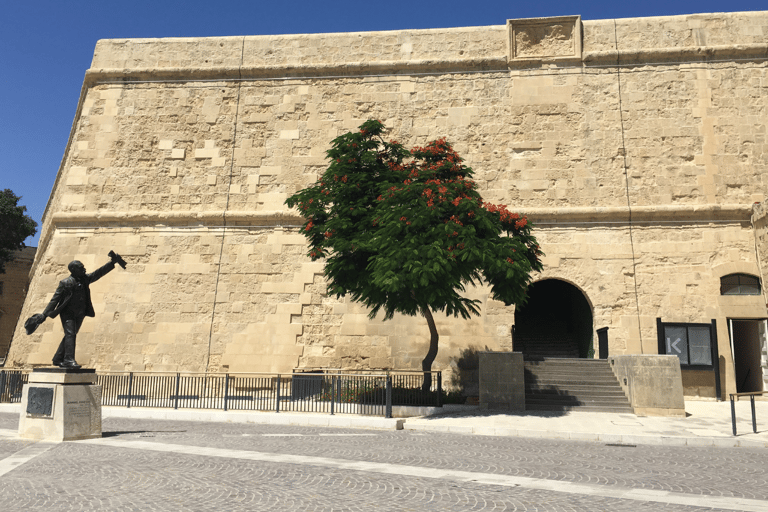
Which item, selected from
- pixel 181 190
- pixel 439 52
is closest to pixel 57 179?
pixel 181 190

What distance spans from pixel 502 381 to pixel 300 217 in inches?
351

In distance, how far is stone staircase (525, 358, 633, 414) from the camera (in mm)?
14125

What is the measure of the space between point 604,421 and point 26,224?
1517 inches

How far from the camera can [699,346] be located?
1554 cm

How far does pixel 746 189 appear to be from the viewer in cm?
1812

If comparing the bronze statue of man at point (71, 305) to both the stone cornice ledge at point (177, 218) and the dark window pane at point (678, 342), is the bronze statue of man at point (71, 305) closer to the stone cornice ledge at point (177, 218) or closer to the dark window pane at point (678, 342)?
the stone cornice ledge at point (177, 218)

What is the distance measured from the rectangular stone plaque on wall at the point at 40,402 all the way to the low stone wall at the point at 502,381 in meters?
9.26

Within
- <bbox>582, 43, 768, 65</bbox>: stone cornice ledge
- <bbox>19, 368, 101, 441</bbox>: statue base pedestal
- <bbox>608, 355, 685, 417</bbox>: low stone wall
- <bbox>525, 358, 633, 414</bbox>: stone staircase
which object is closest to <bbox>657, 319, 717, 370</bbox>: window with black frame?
<bbox>525, 358, 633, 414</bbox>: stone staircase

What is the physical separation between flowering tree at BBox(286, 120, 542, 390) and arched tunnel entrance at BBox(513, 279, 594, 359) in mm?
5334

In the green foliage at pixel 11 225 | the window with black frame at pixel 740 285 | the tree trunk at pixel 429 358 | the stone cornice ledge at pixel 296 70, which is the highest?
the stone cornice ledge at pixel 296 70

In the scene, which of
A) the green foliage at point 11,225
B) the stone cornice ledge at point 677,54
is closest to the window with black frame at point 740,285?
the stone cornice ledge at point 677,54

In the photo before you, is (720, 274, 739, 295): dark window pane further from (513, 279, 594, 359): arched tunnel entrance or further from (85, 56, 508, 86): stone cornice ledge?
(85, 56, 508, 86): stone cornice ledge

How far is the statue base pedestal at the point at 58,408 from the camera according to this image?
927cm

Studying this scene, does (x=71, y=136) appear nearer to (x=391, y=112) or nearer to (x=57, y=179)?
(x=57, y=179)
